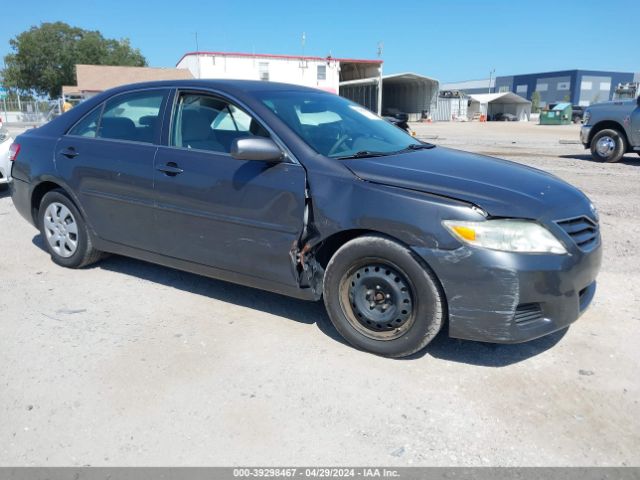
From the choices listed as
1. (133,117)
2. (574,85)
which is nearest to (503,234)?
(133,117)

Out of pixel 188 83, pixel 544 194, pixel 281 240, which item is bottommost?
pixel 281 240

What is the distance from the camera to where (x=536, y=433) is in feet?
8.71

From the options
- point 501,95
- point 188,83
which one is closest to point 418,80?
point 501,95

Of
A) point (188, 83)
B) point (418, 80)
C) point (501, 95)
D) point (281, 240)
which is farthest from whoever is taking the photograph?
point (501, 95)

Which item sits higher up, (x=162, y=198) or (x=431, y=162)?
(x=431, y=162)

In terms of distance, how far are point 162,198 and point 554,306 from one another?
281cm

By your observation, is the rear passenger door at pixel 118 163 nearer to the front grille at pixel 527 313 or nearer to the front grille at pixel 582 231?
the front grille at pixel 527 313

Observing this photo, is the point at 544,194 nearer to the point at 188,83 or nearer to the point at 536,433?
the point at 536,433

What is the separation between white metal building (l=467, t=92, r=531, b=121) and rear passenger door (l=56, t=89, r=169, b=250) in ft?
224

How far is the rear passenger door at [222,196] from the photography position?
351 centimetres

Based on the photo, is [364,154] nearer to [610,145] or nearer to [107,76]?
[610,145]

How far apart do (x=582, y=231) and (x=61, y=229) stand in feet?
14.2

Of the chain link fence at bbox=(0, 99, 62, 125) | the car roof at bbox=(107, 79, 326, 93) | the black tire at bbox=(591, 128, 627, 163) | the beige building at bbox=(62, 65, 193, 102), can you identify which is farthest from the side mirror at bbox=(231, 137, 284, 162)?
the chain link fence at bbox=(0, 99, 62, 125)

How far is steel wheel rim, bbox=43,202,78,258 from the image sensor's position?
4.83 meters
